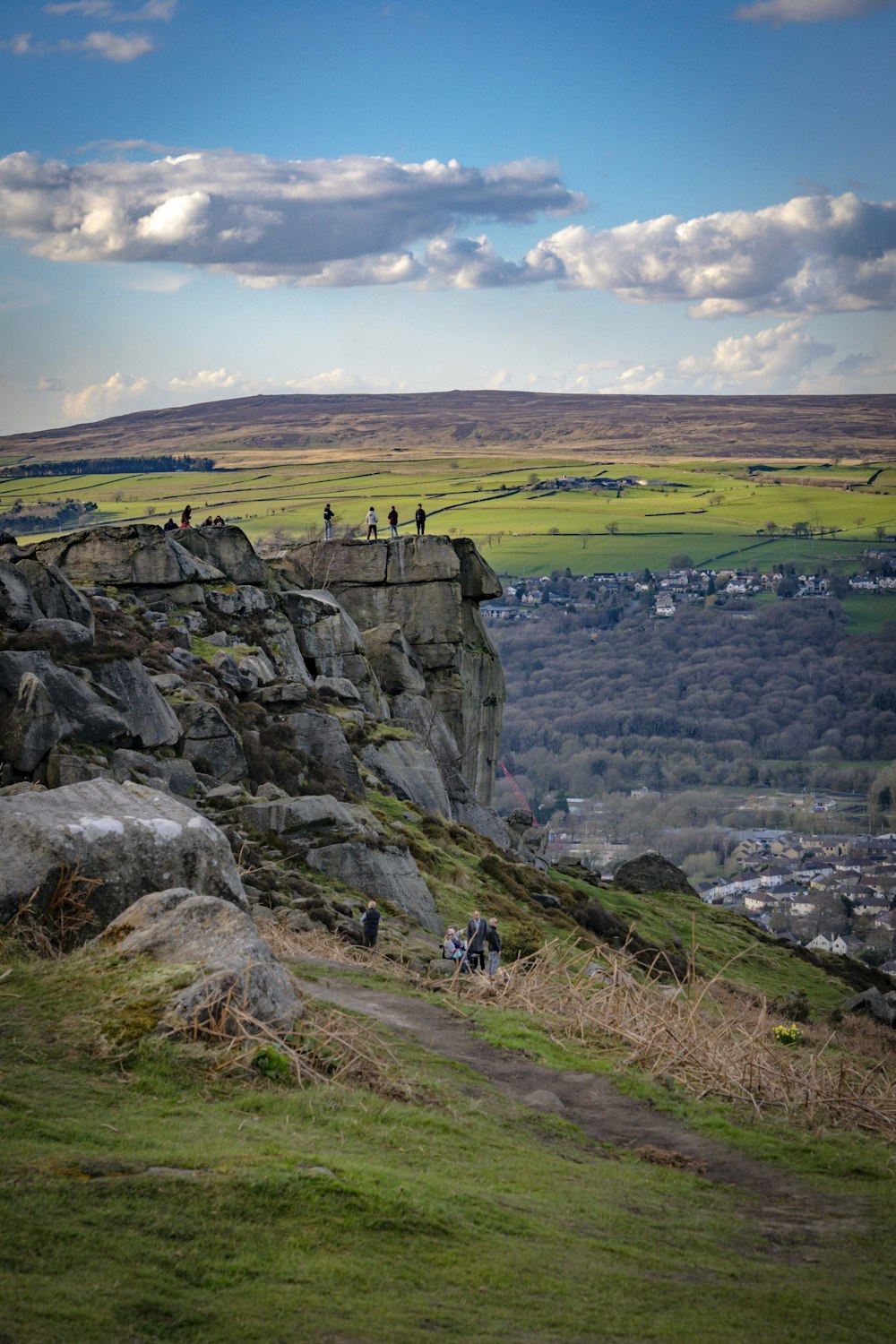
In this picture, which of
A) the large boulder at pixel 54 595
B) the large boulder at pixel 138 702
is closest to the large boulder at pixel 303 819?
the large boulder at pixel 138 702

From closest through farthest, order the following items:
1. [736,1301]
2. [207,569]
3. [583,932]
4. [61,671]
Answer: [736,1301]
[61,671]
[583,932]
[207,569]

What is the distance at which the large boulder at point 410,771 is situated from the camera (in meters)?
39.8

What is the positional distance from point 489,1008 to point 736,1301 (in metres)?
9.64

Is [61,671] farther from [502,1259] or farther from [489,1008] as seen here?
[502,1259]

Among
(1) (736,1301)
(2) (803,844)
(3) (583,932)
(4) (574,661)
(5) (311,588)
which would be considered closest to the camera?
(1) (736,1301)

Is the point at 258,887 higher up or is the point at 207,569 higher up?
the point at 207,569

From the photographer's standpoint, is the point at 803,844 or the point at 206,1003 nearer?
the point at 206,1003

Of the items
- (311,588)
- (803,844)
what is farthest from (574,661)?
(311,588)

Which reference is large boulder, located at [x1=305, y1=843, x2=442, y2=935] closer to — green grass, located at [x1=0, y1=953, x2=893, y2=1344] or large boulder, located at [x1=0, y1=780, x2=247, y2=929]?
large boulder, located at [x1=0, y1=780, x2=247, y2=929]

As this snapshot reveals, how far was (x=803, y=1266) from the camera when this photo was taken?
33.1ft

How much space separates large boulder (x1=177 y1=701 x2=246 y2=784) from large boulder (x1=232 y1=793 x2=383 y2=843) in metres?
2.13

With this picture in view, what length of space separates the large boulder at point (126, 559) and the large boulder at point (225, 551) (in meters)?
2.14

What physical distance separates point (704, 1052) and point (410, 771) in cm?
2496

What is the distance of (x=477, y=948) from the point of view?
69.7 ft
